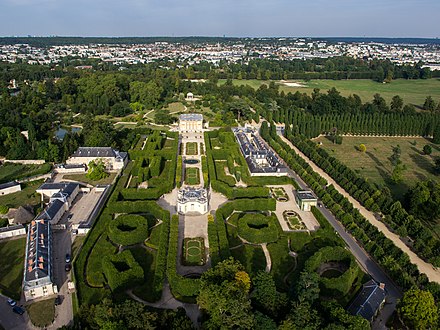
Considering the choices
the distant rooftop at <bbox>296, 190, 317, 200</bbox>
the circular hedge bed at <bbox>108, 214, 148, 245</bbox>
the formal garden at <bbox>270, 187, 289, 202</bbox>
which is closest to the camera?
the circular hedge bed at <bbox>108, 214, 148, 245</bbox>

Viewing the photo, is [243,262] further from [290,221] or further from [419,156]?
[419,156]

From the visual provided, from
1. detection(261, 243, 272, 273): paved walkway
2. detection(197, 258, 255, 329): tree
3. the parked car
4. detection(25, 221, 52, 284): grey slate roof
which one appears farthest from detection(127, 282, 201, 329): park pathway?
detection(261, 243, 272, 273): paved walkway

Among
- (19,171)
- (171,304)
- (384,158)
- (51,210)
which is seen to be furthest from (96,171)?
(384,158)

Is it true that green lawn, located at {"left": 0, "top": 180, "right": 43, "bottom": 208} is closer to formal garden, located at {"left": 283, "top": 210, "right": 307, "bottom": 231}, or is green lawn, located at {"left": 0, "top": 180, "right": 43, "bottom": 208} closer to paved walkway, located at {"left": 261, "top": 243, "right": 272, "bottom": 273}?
paved walkway, located at {"left": 261, "top": 243, "right": 272, "bottom": 273}

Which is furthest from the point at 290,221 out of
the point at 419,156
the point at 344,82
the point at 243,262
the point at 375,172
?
the point at 344,82

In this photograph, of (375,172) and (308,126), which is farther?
(308,126)

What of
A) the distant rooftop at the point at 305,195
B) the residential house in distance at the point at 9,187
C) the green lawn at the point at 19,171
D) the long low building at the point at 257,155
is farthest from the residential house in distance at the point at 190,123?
the distant rooftop at the point at 305,195

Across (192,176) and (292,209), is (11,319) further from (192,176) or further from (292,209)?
(192,176)

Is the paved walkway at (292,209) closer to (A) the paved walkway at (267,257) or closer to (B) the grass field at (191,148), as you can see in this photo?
(A) the paved walkway at (267,257)
